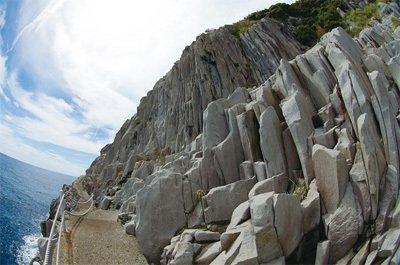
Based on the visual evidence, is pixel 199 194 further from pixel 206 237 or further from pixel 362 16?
pixel 362 16

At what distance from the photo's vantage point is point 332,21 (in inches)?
3201

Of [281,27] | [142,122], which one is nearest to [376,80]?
[281,27]

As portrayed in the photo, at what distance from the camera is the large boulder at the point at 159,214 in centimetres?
3047

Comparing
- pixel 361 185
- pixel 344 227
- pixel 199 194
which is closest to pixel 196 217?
pixel 199 194

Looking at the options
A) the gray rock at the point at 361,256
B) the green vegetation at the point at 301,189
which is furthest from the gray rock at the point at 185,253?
the gray rock at the point at 361,256

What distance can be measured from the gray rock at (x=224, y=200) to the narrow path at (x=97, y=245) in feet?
20.5

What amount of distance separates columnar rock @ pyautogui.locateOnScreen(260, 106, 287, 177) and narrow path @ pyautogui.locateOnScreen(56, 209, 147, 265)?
12347mm

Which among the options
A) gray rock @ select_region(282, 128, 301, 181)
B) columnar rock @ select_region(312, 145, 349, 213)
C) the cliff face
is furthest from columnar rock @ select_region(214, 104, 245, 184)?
the cliff face

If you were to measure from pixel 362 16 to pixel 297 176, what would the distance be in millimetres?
61993

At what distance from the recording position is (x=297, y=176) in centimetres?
2975

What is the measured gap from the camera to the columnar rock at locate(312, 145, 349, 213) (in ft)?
79.3

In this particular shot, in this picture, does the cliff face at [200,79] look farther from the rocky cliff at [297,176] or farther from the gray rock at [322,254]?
the gray rock at [322,254]

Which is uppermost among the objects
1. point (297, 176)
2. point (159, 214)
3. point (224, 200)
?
point (297, 176)

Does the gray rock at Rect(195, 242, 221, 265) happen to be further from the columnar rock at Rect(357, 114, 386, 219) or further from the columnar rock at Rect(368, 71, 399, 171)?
the columnar rock at Rect(368, 71, 399, 171)
